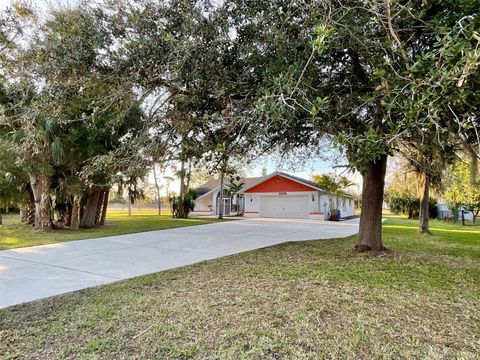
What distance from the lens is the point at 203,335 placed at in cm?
334

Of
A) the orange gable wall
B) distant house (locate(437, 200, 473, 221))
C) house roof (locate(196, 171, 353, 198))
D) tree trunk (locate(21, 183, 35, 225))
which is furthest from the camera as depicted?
distant house (locate(437, 200, 473, 221))

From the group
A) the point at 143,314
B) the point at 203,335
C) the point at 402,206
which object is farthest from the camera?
the point at 402,206

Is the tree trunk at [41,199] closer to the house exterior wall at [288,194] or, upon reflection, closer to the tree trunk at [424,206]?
the tree trunk at [424,206]

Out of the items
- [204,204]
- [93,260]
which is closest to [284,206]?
[204,204]

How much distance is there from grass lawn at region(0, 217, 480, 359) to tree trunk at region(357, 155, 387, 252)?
2029mm

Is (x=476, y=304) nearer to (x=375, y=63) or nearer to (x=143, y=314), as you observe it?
(x=375, y=63)

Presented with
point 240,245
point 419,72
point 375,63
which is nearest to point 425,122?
point 419,72

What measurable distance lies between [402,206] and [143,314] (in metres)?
34.3

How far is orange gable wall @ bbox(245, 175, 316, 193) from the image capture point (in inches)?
1065

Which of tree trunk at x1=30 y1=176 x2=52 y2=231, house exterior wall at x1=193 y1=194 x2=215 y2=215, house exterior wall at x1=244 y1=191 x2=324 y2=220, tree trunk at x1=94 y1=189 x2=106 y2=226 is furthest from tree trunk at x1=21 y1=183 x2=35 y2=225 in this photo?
house exterior wall at x1=193 y1=194 x2=215 y2=215

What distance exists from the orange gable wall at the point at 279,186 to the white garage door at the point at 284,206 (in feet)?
2.07

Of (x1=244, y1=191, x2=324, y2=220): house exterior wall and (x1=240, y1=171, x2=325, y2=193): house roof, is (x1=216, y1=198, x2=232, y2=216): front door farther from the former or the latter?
(x1=244, y1=191, x2=324, y2=220): house exterior wall

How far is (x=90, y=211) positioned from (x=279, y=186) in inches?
627

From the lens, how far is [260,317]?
377 centimetres
